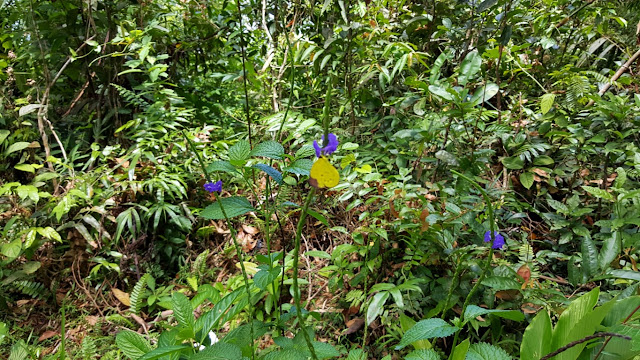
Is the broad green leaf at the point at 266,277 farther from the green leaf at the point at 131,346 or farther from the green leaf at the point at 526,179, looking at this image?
the green leaf at the point at 526,179

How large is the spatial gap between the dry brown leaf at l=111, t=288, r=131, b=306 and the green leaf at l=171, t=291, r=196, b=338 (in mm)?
1008

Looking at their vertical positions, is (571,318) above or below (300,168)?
below

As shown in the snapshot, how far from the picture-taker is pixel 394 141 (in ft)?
6.18

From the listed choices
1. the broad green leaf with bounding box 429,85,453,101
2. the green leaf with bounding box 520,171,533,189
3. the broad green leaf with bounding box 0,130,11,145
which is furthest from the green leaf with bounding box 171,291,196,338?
the broad green leaf with bounding box 0,130,11,145

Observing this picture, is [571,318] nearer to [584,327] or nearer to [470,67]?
[584,327]

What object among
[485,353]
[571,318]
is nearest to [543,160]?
[571,318]

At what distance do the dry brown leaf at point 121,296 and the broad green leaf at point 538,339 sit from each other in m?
1.67

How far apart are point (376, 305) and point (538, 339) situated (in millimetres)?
471

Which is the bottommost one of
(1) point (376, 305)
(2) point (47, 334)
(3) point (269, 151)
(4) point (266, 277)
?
(2) point (47, 334)

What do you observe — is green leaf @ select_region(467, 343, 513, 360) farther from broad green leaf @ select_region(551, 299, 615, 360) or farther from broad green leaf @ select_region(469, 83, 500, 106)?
broad green leaf @ select_region(469, 83, 500, 106)

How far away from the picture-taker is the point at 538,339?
83 centimetres

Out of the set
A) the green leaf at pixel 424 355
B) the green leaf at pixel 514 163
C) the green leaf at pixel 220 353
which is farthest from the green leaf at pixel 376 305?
the green leaf at pixel 514 163

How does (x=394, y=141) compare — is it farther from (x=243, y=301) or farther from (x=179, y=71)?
(x=179, y=71)

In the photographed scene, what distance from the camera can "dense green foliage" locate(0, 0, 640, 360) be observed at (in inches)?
44.7
